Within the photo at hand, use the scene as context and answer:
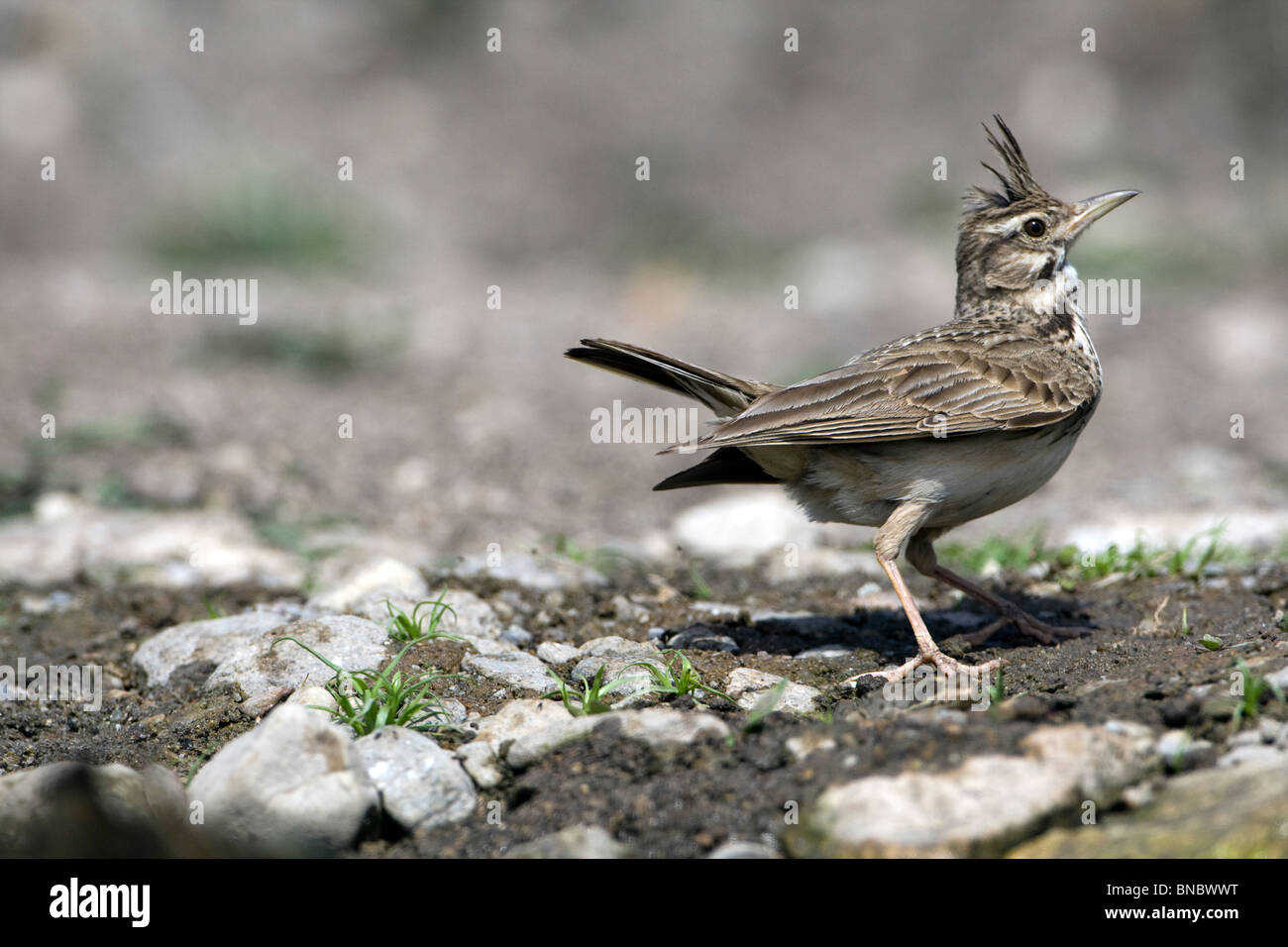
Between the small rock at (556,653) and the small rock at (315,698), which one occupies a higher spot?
the small rock at (556,653)

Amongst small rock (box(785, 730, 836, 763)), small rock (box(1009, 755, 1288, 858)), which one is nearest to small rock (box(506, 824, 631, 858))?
small rock (box(785, 730, 836, 763))

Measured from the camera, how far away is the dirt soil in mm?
3635

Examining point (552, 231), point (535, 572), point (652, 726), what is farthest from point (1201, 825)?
point (552, 231)

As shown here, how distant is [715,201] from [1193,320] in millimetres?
6213

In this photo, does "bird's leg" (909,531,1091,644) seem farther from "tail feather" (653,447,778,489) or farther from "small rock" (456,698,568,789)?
"small rock" (456,698,568,789)

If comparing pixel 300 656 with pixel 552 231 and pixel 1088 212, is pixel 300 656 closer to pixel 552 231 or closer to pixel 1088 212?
pixel 1088 212

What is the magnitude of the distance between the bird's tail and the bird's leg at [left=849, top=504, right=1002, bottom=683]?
0.78m

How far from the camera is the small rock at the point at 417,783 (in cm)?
376

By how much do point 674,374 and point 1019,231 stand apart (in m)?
1.79

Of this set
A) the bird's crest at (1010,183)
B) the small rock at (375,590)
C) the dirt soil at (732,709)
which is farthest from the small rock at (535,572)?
the bird's crest at (1010,183)

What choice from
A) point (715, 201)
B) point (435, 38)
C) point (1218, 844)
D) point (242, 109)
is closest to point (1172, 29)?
point (715, 201)

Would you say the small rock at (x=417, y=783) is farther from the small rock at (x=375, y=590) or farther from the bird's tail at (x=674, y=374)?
the bird's tail at (x=674, y=374)

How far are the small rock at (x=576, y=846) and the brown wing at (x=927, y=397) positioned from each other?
2.03m
